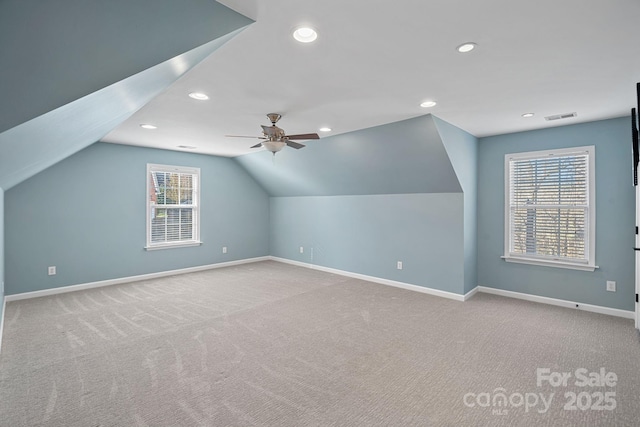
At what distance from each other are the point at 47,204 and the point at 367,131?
15.8 feet

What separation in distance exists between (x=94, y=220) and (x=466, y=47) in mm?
5607

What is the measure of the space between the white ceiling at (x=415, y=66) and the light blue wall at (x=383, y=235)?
56.7 inches

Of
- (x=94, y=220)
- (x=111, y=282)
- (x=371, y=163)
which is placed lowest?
(x=111, y=282)

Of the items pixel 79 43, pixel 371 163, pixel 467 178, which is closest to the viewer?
pixel 79 43

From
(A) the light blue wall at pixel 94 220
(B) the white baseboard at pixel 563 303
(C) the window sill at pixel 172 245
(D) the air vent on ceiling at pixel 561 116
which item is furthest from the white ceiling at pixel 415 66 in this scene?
(C) the window sill at pixel 172 245

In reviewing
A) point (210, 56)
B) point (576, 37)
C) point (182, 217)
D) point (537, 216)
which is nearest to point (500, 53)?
point (576, 37)

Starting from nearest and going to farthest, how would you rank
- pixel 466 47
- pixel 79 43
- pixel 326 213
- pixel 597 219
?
pixel 79 43 → pixel 466 47 → pixel 597 219 → pixel 326 213

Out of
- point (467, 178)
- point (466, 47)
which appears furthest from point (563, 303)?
point (466, 47)

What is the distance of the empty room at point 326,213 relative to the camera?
1.74 meters

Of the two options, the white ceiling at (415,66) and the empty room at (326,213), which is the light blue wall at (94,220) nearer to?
the empty room at (326,213)

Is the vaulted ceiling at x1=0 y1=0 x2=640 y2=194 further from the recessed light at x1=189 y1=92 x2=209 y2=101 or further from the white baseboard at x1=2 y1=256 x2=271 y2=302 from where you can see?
the white baseboard at x1=2 y1=256 x2=271 y2=302

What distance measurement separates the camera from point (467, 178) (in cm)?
455

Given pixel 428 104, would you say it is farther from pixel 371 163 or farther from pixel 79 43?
pixel 79 43

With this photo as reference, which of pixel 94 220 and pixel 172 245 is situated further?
pixel 172 245
